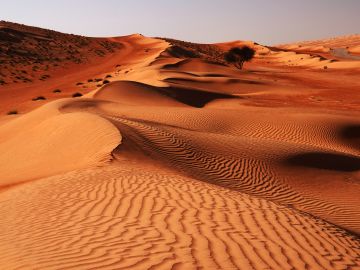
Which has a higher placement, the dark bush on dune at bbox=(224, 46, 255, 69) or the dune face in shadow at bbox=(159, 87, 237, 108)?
the dark bush on dune at bbox=(224, 46, 255, 69)

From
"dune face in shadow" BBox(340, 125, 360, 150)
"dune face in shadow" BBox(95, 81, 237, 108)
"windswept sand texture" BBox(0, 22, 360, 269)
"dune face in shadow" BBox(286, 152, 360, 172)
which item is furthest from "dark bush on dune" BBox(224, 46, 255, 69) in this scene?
"dune face in shadow" BBox(286, 152, 360, 172)

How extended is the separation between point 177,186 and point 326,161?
7732 millimetres

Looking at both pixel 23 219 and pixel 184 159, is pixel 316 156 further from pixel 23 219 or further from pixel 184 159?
pixel 23 219

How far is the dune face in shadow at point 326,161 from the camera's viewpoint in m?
14.5

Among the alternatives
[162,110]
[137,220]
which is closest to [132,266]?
[137,220]

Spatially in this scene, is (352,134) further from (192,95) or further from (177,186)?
(177,186)

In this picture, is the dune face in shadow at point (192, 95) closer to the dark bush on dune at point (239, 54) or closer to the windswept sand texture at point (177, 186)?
the windswept sand texture at point (177, 186)

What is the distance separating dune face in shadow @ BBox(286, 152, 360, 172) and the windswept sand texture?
49 millimetres

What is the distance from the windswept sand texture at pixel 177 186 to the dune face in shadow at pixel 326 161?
0.16 feet

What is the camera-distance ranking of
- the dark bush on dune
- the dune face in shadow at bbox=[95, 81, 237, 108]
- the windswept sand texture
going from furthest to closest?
the dark bush on dune
the dune face in shadow at bbox=[95, 81, 237, 108]
the windswept sand texture

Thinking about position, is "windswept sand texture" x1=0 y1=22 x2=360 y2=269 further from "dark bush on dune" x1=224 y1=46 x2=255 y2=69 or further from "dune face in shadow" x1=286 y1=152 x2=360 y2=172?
"dark bush on dune" x1=224 y1=46 x2=255 y2=69

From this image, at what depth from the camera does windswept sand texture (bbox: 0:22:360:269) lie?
5.20 metres

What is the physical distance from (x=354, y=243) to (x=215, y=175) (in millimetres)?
5683

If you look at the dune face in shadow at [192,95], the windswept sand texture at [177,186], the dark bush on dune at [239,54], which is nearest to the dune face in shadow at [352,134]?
the windswept sand texture at [177,186]
